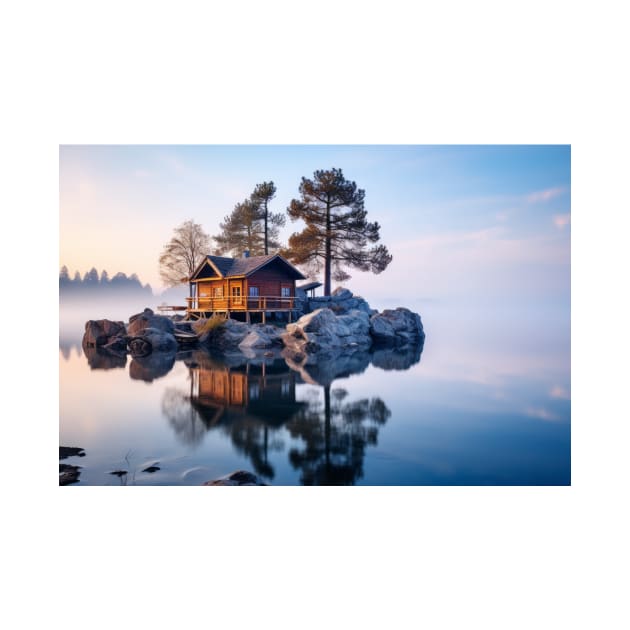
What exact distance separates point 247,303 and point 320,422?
17.2 metres

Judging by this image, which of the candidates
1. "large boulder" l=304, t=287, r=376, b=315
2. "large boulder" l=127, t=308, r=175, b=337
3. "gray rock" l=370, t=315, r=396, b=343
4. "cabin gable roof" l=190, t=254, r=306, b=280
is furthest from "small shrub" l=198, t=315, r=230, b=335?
"gray rock" l=370, t=315, r=396, b=343

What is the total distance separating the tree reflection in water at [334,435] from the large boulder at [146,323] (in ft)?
45.8

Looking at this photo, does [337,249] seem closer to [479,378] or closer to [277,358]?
[277,358]

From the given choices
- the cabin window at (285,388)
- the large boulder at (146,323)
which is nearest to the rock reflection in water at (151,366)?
the large boulder at (146,323)

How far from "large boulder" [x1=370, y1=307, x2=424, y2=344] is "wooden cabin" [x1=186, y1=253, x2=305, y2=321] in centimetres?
595

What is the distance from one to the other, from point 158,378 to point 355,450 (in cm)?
943

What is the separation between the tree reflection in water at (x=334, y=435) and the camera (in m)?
6.71

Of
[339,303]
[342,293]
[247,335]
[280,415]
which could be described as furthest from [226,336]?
[280,415]

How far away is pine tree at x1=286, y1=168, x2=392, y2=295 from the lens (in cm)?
2881

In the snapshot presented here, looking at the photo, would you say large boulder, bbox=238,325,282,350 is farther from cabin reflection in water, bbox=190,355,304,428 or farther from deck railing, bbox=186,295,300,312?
cabin reflection in water, bbox=190,355,304,428

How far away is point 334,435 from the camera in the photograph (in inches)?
333

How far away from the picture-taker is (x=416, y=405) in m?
11.2
